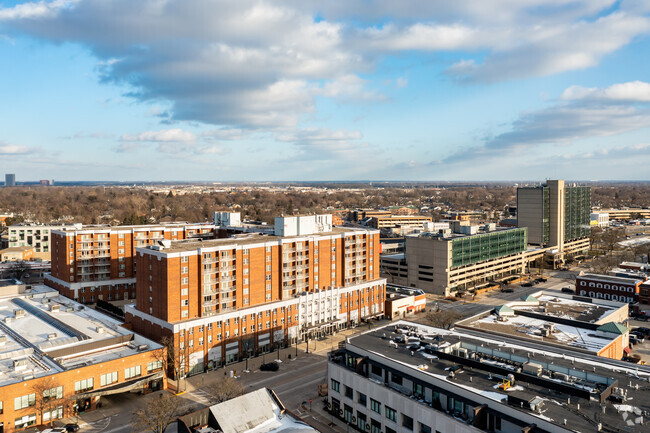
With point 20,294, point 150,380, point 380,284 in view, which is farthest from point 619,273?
point 20,294

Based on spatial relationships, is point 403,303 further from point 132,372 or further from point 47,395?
point 47,395

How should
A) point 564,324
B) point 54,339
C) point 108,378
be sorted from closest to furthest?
1. point 108,378
2. point 54,339
3. point 564,324

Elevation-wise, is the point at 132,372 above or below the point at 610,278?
below

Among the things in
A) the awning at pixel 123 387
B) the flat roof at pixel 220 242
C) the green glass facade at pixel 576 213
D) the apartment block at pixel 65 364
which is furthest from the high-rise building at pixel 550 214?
the awning at pixel 123 387

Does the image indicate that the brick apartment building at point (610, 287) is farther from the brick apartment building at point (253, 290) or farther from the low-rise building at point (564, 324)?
the brick apartment building at point (253, 290)

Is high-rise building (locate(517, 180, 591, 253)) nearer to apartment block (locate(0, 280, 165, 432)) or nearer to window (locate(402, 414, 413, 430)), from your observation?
window (locate(402, 414, 413, 430))

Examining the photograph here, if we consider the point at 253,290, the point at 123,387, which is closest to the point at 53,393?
the point at 123,387

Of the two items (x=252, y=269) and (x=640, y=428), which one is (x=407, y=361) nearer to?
(x=640, y=428)
